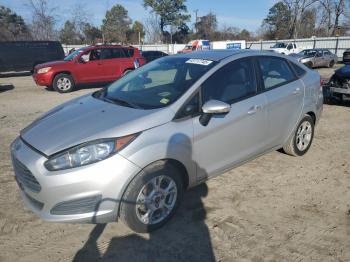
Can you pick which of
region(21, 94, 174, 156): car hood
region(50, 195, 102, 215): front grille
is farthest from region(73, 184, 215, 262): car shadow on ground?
region(21, 94, 174, 156): car hood

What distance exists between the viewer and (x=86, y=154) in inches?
110

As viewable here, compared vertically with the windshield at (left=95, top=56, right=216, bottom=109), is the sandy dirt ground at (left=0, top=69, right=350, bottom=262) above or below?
below

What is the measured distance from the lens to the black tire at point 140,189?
9.43 ft

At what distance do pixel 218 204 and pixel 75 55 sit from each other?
11.1m

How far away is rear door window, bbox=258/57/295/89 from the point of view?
13.6 feet

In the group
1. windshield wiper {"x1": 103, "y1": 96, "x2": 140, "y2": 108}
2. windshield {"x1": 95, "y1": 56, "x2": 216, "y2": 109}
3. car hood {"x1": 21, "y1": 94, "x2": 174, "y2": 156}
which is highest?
windshield {"x1": 95, "y1": 56, "x2": 216, "y2": 109}

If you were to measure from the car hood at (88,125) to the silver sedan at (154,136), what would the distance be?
0.03 ft

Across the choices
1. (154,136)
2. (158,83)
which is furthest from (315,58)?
(154,136)

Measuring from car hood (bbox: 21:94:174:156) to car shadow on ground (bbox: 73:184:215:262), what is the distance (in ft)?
3.20

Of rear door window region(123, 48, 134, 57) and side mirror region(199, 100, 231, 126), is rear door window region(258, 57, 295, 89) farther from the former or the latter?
rear door window region(123, 48, 134, 57)

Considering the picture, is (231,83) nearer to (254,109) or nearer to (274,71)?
(254,109)

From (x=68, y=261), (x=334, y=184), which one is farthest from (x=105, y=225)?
(x=334, y=184)

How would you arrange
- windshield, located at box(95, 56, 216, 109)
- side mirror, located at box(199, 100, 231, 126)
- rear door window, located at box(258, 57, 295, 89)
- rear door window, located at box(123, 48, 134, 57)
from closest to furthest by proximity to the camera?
side mirror, located at box(199, 100, 231, 126) < windshield, located at box(95, 56, 216, 109) < rear door window, located at box(258, 57, 295, 89) < rear door window, located at box(123, 48, 134, 57)

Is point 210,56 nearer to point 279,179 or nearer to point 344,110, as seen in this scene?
point 279,179
